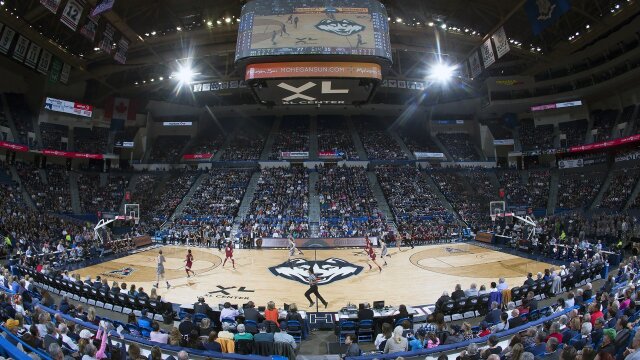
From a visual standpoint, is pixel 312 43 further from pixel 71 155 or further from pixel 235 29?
pixel 71 155

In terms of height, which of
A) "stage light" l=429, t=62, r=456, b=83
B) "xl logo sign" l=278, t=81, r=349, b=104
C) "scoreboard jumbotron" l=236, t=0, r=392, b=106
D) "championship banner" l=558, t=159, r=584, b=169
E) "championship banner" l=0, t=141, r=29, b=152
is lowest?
"championship banner" l=0, t=141, r=29, b=152

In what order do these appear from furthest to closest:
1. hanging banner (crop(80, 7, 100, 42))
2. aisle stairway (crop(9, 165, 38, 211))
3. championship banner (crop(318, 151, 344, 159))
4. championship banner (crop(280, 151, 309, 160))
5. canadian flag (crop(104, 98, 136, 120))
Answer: championship banner (crop(280, 151, 309, 160)), championship banner (crop(318, 151, 344, 159)), canadian flag (crop(104, 98, 136, 120)), aisle stairway (crop(9, 165, 38, 211)), hanging banner (crop(80, 7, 100, 42))

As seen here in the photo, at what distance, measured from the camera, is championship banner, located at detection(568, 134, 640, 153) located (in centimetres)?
3706

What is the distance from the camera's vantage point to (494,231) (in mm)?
31719

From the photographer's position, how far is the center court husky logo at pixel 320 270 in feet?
65.9

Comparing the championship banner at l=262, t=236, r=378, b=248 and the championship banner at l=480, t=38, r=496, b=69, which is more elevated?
the championship banner at l=480, t=38, r=496, b=69

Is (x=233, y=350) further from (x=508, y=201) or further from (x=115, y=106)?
(x=115, y=106)

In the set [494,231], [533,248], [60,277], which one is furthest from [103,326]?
[494,231]

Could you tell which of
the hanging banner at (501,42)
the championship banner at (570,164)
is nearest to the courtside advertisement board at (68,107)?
the hanging banner at (501,42)

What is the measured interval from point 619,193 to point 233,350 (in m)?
38.7

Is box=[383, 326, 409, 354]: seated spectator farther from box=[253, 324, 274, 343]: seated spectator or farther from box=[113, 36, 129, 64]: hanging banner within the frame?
box=[113, 36, 129, 64]: hanging banner

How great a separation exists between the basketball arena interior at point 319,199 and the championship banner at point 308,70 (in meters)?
0.12

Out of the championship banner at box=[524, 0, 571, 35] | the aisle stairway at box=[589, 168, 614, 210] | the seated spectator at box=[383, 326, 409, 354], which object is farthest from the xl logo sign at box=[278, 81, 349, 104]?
the aisle stairway at box=[589, 168, 614, 210]

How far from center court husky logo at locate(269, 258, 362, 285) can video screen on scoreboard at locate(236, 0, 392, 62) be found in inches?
454
